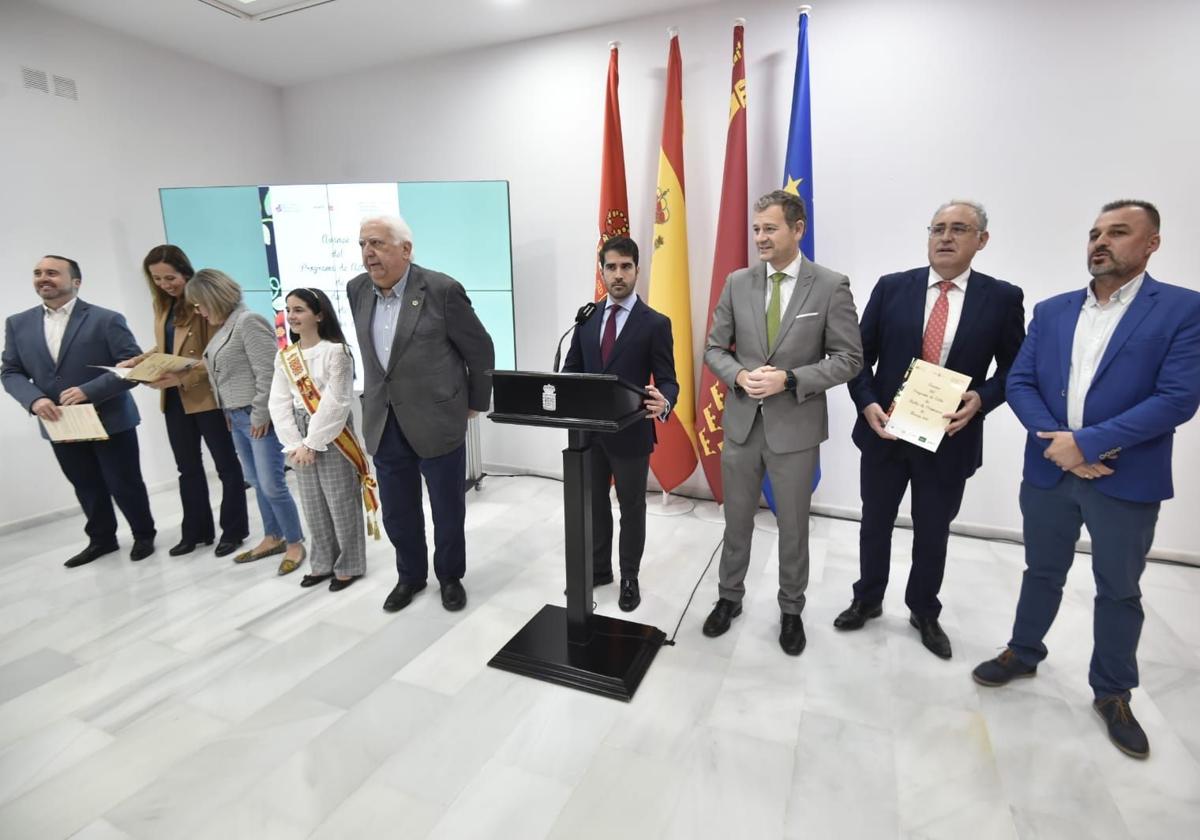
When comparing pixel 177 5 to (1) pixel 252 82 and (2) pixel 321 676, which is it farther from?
(2) pixel 321 676

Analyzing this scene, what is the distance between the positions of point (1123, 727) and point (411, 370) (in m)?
2.78

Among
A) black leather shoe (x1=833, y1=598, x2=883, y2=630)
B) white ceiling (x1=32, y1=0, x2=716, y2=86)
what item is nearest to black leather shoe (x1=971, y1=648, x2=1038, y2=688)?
black leather shoe (x1=833, y1=598, x2=883, y2=630)

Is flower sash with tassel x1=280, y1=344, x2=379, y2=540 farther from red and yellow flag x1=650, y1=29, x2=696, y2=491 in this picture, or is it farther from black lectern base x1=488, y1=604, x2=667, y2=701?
red and yellow flag x1=650, y1=29, x2=696, y2=491

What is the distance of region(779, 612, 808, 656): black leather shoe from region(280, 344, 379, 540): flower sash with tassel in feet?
6.64

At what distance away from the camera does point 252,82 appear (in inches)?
196

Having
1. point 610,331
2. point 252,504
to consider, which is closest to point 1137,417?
point 610,331

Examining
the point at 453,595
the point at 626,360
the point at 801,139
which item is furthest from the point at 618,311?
the point at 801,139

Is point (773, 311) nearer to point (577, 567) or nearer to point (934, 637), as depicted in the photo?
point (577, 567)

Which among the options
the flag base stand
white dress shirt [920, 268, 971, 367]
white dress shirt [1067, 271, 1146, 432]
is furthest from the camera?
the flag base stand

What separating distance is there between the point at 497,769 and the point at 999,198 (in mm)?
3656

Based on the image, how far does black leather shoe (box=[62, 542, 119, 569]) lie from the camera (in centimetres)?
327

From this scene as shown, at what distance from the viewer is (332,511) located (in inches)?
115

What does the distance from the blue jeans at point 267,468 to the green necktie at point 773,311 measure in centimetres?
251

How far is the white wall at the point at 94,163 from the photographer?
369 cm
